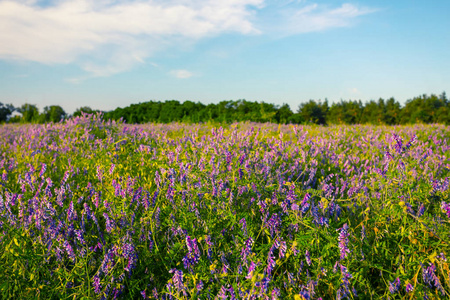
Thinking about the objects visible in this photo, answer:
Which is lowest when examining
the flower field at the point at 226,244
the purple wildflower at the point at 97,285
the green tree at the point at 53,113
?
the purple wildflower at the point at 97,285

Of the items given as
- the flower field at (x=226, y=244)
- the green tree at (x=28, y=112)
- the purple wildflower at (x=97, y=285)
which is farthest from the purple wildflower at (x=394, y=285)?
the green tree at (x=28, y=112)

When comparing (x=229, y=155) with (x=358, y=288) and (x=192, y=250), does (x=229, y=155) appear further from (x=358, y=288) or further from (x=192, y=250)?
(x=358, y=288)

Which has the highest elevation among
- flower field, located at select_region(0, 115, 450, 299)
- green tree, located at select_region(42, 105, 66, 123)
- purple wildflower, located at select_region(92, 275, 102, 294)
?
green tree, located at select_region(42, 105, 66, 123)

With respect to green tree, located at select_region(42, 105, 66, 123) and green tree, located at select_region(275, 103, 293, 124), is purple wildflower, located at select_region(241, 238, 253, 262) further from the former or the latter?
green tree, located at select_region(42, 105, 66, 123)

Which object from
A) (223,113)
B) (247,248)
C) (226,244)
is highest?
(223,113)

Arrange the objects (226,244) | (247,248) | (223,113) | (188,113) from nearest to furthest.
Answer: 1. (247,248)
2. (226,244)
3. (223,113)
4. (188,113)

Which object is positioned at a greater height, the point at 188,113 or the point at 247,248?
the point at 188,113

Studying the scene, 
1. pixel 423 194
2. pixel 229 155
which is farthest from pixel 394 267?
pixel 229 155

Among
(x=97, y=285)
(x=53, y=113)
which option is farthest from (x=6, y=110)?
(x=97, y=285)

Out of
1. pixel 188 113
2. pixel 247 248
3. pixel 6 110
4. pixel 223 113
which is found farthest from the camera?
pixel 6 110

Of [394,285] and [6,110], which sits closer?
[394,285]

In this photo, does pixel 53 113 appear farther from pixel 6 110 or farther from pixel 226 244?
pixel 226 244

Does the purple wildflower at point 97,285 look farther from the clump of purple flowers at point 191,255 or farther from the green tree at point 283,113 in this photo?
the green tree at point 283,113

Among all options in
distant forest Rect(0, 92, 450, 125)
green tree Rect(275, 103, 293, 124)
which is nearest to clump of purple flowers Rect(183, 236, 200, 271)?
distant forest Rect(0, 92, 450, 125)
